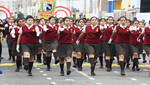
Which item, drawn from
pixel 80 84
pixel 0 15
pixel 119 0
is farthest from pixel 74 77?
pixel 119 0

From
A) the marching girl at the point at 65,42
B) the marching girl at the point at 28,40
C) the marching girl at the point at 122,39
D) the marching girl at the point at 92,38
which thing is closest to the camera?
the marching girl at the point at 28,40

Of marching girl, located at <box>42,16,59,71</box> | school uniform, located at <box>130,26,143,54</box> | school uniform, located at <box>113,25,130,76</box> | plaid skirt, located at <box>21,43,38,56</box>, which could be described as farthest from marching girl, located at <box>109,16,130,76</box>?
plaid skirt, located at <box>21,43,38,56</box>

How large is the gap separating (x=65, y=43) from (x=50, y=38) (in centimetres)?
204

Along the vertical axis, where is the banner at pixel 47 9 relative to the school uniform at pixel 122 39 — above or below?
above

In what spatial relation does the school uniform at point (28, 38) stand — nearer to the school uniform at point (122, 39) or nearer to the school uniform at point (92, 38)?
the school uniform at point (92, 38)

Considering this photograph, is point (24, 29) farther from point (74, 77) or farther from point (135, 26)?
point (135, 26)

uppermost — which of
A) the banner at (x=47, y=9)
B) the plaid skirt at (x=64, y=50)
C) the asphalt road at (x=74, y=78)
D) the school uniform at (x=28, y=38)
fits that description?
the banner at (x=47, y=9)

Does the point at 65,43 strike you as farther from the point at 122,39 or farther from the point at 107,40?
the point at 107,40

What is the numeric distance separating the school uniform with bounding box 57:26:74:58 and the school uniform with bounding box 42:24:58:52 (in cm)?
176

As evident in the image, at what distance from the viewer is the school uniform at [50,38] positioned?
661 inches

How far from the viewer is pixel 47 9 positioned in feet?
93.7

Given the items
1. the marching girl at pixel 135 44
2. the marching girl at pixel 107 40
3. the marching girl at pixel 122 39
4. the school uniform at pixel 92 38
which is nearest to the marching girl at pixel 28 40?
the school uniform at pixel 92 38

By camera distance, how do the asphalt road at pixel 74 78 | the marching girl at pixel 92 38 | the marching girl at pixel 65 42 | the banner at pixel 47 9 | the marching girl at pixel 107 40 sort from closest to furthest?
the asphalt road at pixel 74 78, the marching girl at pixel 65 42, the marching girl at pixel 92 38, the marching girl at pixel 107 40, the banner at pixel 47 9

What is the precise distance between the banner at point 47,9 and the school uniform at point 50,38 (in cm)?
1122
